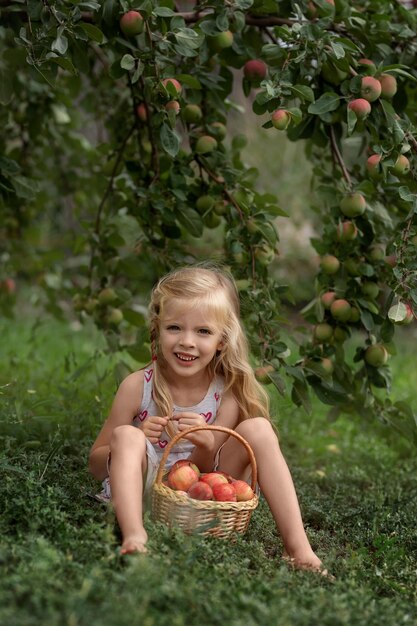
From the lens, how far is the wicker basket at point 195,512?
2.20 metres

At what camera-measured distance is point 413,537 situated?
262 centimetres

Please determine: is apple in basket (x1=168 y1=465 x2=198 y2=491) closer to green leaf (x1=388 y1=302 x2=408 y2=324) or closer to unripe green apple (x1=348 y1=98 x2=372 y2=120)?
green leaf (x1=388 y1=302 x2=408 y2=324)

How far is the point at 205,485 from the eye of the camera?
7.41 ft

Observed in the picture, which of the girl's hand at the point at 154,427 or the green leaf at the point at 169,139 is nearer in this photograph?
the girl's hand at the point at 154,427

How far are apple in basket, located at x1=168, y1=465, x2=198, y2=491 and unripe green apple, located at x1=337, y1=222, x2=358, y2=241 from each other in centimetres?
99

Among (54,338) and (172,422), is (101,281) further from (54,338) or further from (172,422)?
(54,338)

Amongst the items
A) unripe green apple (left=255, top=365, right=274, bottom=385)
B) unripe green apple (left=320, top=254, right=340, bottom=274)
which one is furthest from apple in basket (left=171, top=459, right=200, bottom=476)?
unripe green apple (left=320, top=254, right=340, bottom=274)

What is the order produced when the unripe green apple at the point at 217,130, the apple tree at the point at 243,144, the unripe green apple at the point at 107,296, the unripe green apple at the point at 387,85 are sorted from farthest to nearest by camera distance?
the unripe green apple at the point at 107,296, the unripe green apple at the point at 217,130, the unripe green apple at the point at 387,85, the apple tree at the point at 243,144

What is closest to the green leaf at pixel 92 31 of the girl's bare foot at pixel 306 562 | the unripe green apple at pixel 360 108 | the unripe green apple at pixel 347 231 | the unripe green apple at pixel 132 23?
the unripe green apple at pixel 132 23

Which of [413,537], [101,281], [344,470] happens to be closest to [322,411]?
[344,470]

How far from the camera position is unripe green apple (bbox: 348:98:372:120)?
264 centimetres

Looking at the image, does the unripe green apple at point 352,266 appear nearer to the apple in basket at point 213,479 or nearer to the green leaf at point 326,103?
the green leaf at point 326,103

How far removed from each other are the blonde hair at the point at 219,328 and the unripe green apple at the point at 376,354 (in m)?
0.48

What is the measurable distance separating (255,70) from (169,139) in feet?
1.32
